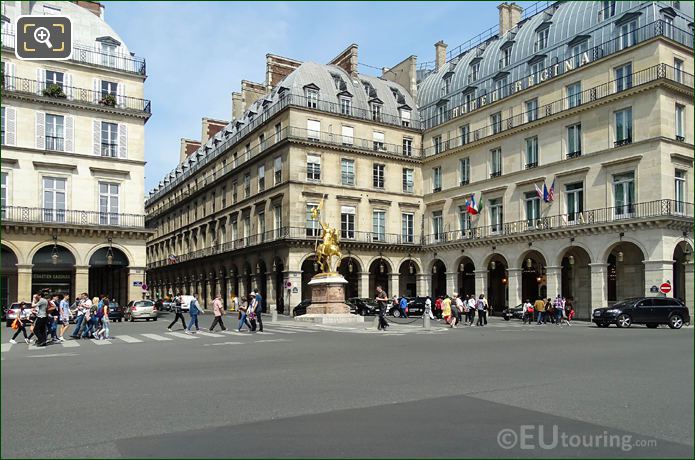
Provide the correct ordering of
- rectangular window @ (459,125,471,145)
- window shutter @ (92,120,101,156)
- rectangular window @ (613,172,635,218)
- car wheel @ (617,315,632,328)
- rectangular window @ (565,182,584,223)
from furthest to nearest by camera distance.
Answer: rectangular window @ (459,125,471,145) → rectangular window @ (565,182,584,223) → window shutter @ (92,120,101,156) → rectangular window @ (613,172,635,218) → car wheel @ (617,315,632,328)

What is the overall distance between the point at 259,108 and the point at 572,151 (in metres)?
30.5

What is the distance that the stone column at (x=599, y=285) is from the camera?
127 feet

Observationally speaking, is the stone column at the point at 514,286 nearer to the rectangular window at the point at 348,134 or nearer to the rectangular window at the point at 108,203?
the rectangular window at the point at 348,134

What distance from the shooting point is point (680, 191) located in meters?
37.3

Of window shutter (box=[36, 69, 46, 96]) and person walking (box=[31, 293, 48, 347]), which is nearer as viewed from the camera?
person walking (box=[31, 293, 48, 347])

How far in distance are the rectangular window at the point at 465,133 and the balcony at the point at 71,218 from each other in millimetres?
27146

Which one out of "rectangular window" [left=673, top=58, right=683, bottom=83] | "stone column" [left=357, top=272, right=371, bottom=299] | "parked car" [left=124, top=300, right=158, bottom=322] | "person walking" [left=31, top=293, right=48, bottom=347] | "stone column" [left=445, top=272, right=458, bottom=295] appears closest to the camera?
"person walking" [left=31, top=293, right=48, bottom=347]

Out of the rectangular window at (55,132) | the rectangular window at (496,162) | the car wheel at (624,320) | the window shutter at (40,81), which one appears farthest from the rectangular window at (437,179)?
the window shutter at (40,81)

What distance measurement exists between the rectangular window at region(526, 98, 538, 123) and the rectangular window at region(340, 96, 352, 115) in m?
15.5

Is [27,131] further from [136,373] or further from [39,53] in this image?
[39,53]

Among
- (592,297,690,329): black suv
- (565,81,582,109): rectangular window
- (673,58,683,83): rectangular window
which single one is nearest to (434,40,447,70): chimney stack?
(565,81,582,109): rectangular window

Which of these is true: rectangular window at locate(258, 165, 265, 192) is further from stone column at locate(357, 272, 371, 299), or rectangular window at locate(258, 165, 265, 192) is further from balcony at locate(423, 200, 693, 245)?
balcony at locate(423, 200, 693, 245)

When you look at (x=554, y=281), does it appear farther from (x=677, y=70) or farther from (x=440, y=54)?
(x=440, y=54)

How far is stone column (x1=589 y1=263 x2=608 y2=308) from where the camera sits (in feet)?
127
